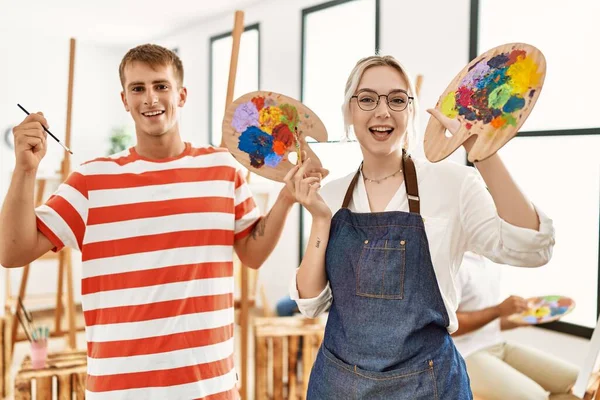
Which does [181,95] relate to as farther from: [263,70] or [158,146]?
[263,70]

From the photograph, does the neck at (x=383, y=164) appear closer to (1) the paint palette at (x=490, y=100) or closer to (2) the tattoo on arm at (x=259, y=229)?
(1) the paint palette at (x=490, y=100)

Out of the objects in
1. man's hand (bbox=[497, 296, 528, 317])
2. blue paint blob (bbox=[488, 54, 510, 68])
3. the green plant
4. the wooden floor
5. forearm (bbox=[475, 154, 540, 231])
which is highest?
the green plant

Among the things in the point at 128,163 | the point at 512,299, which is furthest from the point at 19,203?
the point at 512,299

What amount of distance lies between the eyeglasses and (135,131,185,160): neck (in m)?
0.63

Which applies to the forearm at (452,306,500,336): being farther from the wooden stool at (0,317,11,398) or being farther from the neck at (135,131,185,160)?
the wooden stool at (0,317,11,398)

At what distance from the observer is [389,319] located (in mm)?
1224

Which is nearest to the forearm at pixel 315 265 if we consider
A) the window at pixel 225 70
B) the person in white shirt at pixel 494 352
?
the person in white shirt at pixel 494 352

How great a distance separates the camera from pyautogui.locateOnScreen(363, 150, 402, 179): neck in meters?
1.35

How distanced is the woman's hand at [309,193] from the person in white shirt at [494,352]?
111cm

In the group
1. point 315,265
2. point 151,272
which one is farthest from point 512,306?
point 151,272

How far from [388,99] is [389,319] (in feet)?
1.67

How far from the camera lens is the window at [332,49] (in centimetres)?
454

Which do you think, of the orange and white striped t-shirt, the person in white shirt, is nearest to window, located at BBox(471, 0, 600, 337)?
the person in white shirt

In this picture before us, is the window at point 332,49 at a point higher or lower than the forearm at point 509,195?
higher
